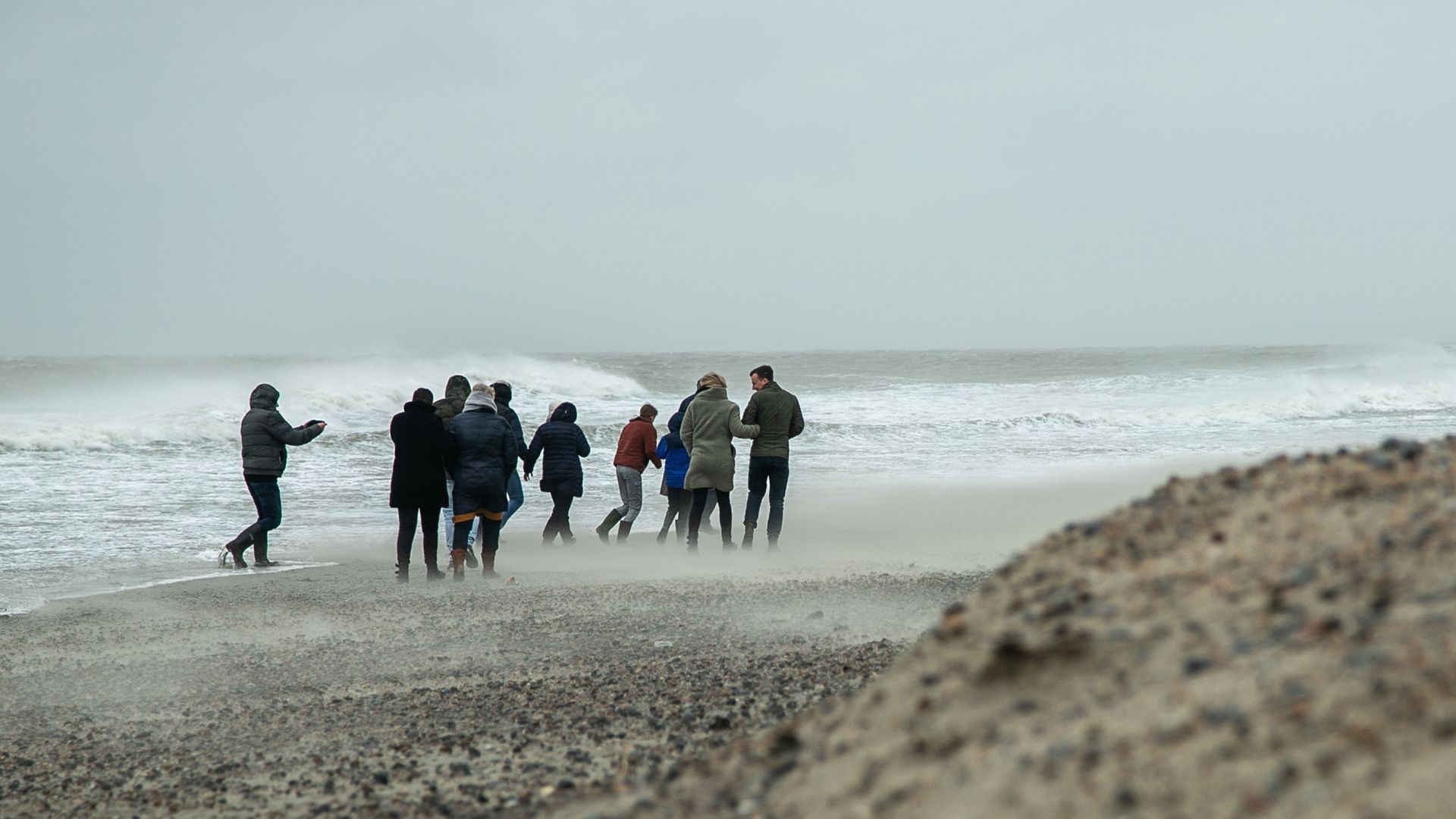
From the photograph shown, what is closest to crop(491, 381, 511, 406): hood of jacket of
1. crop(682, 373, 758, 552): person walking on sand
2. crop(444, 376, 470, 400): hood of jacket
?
crop(444, 376, 470, 400): hood of jacket

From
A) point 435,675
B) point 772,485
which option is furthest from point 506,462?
point 435,675

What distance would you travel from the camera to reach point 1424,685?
8.09 feet

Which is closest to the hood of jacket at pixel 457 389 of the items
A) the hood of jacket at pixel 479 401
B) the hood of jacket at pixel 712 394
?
the hood of jacket at pixel 479 401

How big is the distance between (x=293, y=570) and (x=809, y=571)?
14.9ft

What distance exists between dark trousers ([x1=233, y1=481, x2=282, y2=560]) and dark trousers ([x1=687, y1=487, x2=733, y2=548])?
3.82 m

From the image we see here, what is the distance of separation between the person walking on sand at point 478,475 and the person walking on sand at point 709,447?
78.3 inches

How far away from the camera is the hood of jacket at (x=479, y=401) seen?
1150cm

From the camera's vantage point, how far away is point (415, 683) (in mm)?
6887

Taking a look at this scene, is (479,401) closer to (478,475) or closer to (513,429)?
(478,475)

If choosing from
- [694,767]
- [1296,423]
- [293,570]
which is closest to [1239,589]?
[694,767]

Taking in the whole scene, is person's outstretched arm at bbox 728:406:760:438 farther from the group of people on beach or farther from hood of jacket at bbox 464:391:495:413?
hood of jacket at bbox 464:391:495:413

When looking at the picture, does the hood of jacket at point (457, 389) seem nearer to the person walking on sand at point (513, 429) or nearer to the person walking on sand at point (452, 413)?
the person walking on sand at point (452, 413)

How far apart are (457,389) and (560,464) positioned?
53.3 inches

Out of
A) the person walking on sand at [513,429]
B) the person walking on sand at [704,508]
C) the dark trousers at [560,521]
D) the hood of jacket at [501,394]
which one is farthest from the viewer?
the dark trousers at [560,521]
